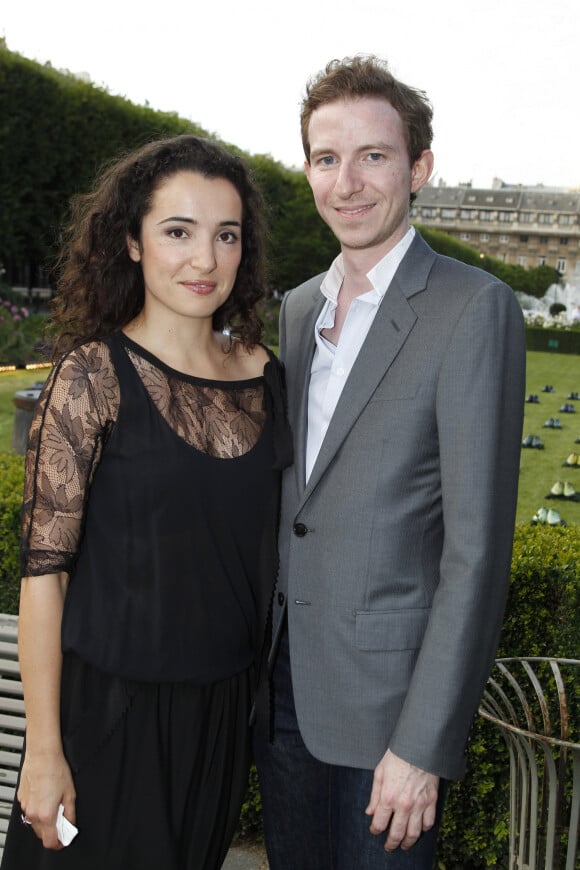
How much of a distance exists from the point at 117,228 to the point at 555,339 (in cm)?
3612

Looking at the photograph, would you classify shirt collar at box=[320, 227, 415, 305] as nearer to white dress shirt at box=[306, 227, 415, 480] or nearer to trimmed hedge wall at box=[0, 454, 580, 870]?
white dress shirt at box=[306, 227, 415, 480]

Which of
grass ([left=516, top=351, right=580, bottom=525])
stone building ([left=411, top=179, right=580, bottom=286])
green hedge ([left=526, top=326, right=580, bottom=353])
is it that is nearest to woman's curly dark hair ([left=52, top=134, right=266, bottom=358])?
grass ([left=516, top=351, right=580, bottom=525])

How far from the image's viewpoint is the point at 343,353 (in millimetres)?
2148

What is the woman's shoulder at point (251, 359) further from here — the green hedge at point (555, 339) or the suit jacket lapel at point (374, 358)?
the green hedge at point (555, 339)

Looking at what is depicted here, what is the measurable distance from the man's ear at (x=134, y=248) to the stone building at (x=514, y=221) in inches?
4372

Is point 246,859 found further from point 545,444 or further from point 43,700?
point 545,444

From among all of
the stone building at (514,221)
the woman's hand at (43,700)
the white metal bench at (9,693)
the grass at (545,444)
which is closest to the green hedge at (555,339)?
the grass at (545,444)

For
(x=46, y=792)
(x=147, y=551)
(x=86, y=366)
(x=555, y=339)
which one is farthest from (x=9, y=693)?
(x=555, y=339)

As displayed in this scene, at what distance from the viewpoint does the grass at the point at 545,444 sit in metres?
9.06

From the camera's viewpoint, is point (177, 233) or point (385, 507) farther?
point (177, 233)

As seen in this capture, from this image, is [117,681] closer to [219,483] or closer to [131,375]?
[219,483]

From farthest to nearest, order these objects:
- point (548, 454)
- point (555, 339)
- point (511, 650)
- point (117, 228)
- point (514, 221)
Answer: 1. point (514, 221)
2. point (555, 339)
3. point (548, 454)
4. point (511, 650)
5. point (117, 228)

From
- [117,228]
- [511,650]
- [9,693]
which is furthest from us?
[511,650]

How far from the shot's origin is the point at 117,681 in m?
2.00
